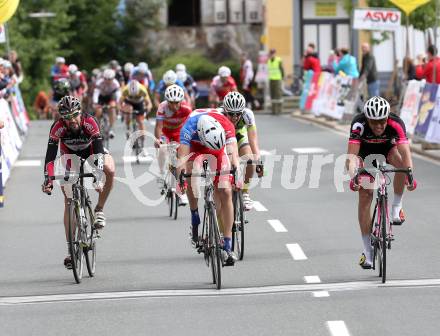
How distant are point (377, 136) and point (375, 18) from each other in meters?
21.0

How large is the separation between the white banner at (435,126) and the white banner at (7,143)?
7550 mm

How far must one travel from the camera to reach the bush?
55.6 m

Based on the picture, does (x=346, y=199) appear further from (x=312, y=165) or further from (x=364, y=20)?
(x=364, y=20)

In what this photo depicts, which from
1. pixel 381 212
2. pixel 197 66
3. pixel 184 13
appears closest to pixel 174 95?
pixel 381 212

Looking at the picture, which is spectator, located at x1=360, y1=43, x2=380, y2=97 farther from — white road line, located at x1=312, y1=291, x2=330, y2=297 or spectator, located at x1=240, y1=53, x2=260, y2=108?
white road line, located at x1=312, y1=291, x2=330, y2=297

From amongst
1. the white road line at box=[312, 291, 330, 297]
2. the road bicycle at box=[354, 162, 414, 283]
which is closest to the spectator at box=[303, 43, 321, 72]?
the road bicycle at box=[354, 162, 414, 283]

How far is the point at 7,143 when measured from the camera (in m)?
25.5

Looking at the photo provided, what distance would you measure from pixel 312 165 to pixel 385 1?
1898 cm

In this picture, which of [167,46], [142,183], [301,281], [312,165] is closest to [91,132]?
[301,281]

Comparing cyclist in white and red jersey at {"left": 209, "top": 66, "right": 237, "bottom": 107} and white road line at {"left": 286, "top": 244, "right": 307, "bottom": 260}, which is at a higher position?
cyclist in white and red jersey at {"left": 209, "top": 66, "right": 237, "bottom": 107}

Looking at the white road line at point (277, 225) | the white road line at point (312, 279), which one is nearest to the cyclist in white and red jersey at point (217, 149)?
the white road line at point (312, 279)

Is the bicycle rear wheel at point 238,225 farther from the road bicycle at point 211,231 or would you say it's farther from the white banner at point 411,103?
the white banner at point 411,103

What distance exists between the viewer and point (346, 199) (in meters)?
19.0

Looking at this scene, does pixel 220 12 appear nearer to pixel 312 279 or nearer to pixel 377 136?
pixel 377 136
